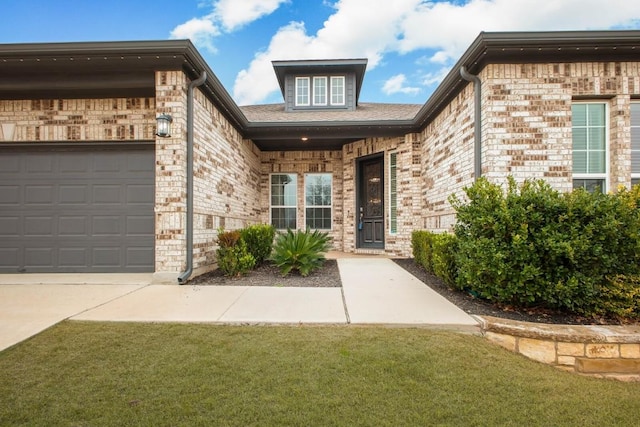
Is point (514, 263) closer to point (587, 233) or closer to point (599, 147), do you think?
point (587, 233)

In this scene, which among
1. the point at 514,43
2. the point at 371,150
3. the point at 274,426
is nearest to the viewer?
the point at 274,426

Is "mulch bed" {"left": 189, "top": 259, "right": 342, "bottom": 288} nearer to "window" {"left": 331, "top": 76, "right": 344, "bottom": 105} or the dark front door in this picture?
the dark front door

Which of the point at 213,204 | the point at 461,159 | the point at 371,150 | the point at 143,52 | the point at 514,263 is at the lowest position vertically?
the point at 514,263

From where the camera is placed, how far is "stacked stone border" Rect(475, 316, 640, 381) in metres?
2.44

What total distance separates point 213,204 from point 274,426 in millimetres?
4857

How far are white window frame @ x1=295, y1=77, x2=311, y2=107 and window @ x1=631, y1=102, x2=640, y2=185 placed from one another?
7813 mm

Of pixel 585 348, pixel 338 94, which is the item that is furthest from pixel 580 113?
pixel 338 94

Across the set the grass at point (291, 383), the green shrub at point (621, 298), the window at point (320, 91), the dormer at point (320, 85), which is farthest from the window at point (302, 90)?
the green shrub at point (621, 298)

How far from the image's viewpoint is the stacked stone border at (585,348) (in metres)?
2.44

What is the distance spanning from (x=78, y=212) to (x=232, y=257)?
2.89m

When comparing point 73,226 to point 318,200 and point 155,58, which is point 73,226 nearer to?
point 155,58

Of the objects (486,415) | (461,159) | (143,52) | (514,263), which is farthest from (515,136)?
(143,52)

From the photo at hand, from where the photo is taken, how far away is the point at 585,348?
247 centimetres

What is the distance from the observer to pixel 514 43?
4230 millimetres
